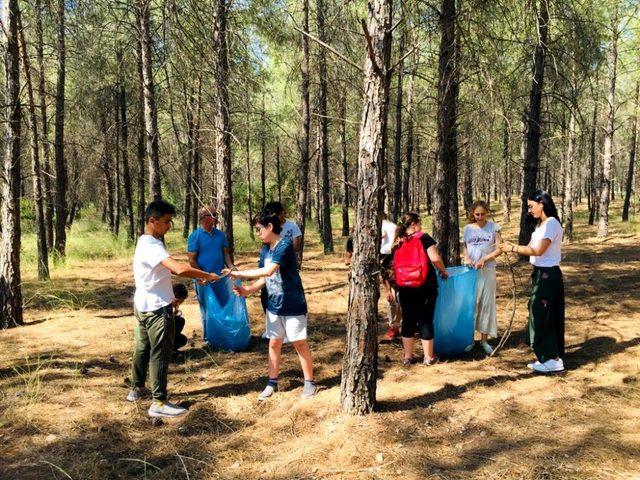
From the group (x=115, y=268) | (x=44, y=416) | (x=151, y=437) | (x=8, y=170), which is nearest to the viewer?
(x=151, y=437)

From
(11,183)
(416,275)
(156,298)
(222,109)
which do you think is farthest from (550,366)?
(11,183)

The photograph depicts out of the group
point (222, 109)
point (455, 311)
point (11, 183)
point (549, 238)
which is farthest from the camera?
point (222, 109)

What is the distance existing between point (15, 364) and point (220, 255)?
2559 millimetres

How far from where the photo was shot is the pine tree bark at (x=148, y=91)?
7.80 meters

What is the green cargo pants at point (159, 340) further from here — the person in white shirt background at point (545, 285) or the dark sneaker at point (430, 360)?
the person in white shirt background at point (545, 285)

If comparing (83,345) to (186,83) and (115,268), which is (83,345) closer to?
(186,83)

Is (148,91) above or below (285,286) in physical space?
above

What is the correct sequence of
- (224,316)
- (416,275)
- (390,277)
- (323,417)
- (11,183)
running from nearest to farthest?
(323,417)
(416,275)
(224,316)
(390,277)
(11,183)

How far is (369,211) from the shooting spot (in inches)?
138

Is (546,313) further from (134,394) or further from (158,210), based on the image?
(134,394)

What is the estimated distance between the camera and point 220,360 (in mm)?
5461

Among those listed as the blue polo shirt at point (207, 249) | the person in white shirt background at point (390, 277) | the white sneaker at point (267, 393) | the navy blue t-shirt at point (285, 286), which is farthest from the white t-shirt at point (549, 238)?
the blue polo shirt at point (207, 249)

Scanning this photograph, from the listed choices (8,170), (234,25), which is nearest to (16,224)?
(8,170)

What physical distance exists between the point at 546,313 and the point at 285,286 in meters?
2.62
